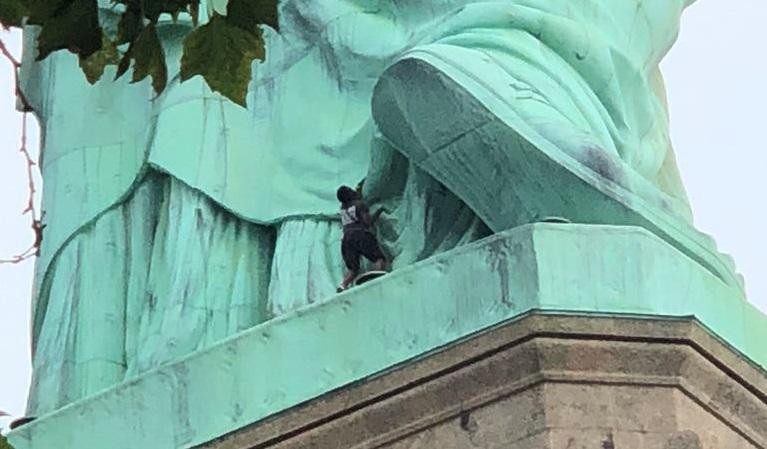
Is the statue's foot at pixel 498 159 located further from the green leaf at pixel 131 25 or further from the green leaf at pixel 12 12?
the green leaf at pixel 12 12

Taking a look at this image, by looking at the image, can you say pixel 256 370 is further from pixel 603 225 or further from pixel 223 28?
pixel 223 28

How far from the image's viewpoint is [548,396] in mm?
7379

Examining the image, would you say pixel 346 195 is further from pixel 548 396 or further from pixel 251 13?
pixel 251 13

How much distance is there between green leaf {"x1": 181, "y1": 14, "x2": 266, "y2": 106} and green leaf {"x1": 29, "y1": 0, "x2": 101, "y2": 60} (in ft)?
0.61

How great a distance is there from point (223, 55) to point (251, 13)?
0.31 ft

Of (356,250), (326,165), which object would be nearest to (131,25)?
(356,250)

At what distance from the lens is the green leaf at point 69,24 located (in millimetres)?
5621

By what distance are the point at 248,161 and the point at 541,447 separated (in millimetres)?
1640

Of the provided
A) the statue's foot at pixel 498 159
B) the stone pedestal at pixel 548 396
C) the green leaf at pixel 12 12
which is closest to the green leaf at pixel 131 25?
the green leaf at pixel 12 12

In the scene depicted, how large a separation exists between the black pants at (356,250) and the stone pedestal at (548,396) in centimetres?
58


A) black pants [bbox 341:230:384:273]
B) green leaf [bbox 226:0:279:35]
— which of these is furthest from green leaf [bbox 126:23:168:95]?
black pants [bbox 341:230:384:273]

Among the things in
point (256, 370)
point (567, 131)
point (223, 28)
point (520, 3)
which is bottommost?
point (223, 28)

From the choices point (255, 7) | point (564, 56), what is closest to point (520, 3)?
point (564, 56)

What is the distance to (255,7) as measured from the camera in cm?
570
